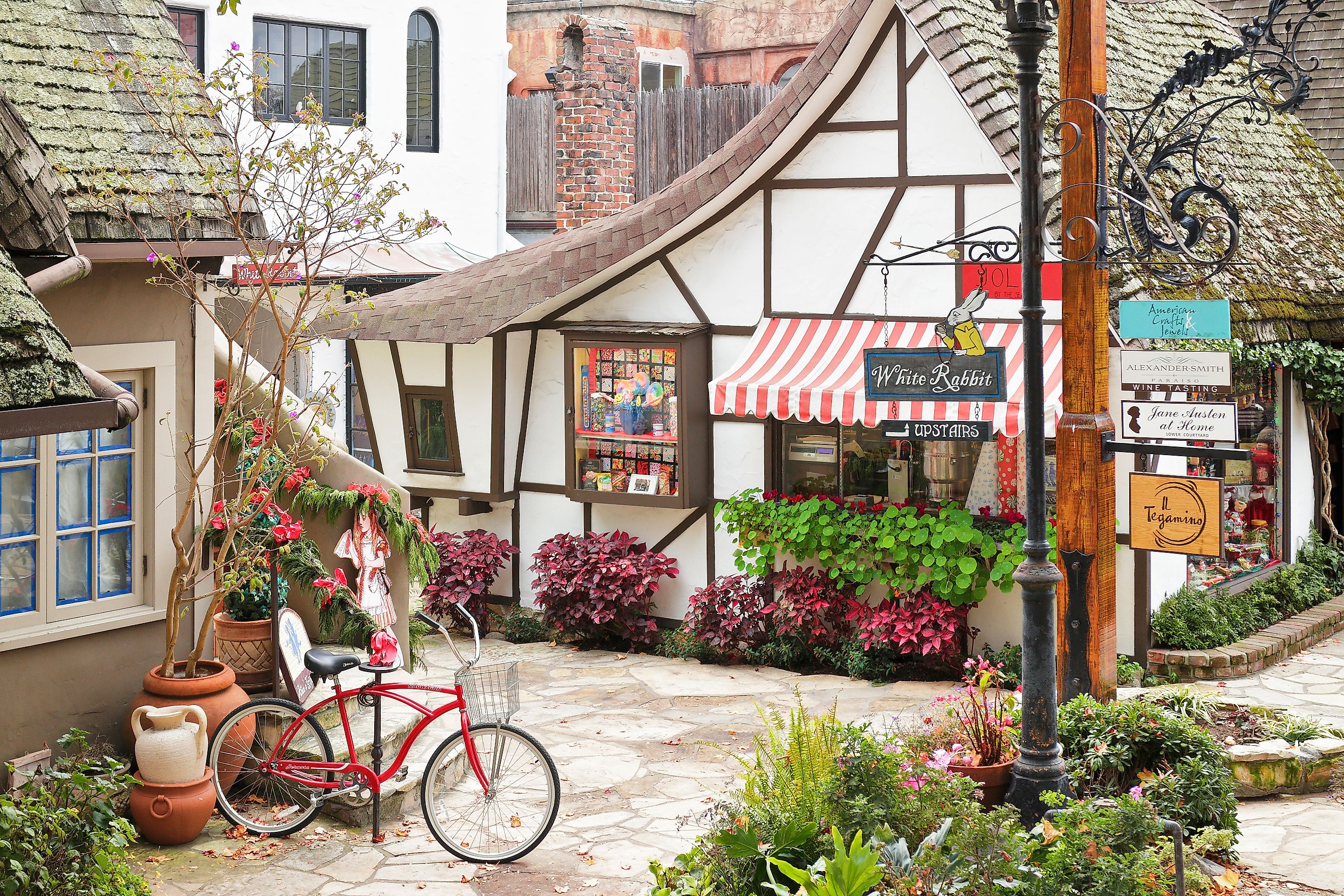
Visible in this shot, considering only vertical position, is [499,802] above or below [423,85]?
below

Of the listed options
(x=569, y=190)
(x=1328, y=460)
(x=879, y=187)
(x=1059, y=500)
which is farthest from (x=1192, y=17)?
(x=1059, y=500)

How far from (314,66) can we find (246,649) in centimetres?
1140

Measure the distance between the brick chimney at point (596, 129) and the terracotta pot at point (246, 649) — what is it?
31.4 ft

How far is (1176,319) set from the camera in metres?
7.33

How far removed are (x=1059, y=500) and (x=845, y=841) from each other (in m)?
2.60

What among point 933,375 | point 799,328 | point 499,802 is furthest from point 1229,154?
point 499,802

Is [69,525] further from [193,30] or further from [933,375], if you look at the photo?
[193,30]

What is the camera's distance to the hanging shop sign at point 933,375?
962 centimetres

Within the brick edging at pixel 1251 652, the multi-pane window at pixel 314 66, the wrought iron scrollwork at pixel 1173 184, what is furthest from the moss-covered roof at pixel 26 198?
the multi-pane window at pixel 314 66

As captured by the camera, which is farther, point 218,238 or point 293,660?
point 293,660

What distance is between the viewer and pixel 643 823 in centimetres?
741

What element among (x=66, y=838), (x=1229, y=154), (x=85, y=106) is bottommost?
(x=66, y=838)

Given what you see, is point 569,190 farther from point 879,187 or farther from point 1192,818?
point 1192,818

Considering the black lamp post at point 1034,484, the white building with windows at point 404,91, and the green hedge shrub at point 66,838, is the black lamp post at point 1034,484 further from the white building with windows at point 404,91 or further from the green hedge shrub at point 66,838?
the white building with windows at point 404,91
